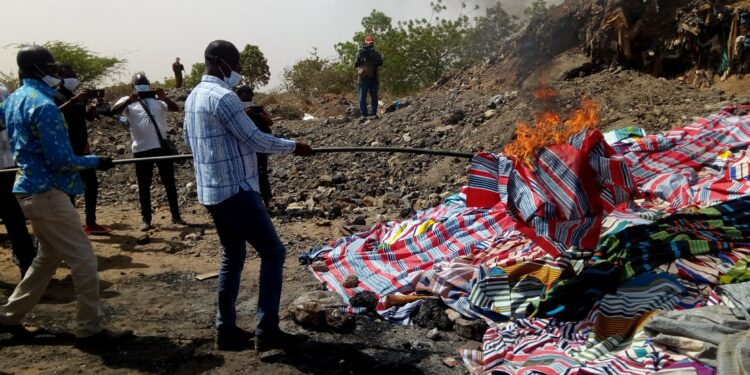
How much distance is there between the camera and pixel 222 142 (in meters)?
3.52

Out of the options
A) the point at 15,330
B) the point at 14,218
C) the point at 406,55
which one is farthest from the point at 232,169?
the point at 406,55

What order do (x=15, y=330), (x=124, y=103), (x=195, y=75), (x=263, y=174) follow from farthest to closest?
(x=195, y=75) → (x=263, y=174) → (x=124, y=103) → (x=15, y=330)

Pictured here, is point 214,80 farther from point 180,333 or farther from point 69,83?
point 69,83

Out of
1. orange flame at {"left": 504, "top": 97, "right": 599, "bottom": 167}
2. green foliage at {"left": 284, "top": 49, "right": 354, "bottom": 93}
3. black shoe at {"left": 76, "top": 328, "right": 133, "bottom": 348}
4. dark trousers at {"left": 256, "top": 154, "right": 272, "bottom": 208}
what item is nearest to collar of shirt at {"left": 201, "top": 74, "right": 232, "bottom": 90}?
black shoe at {"left": 76, "top": 328, "right": 133, "bottom": 348}

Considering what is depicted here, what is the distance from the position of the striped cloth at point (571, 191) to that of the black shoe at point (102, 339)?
284cm

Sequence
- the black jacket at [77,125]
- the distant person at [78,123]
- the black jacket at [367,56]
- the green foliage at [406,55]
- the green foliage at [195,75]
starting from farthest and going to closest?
the green foliage at [195,75] < the green foliage at [406,55] < the black jacket at [367,56] < the black jacket at [77,125] < the distant person at [78,123]

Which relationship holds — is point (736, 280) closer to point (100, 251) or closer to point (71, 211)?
point (71, 211)

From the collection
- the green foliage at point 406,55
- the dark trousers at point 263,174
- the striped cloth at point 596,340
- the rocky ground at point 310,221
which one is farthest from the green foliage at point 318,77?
the striped cloth at point 596,340

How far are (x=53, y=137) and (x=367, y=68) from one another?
961 centimetres

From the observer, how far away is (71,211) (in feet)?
12.7

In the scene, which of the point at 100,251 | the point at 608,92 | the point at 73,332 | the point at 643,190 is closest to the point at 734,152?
the point at 643,190

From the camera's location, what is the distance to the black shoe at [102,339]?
3.98 metres

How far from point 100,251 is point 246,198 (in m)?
3.92

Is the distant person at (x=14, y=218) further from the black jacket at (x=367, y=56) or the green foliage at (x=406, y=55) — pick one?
the green foliage at (x=406, y=55)
